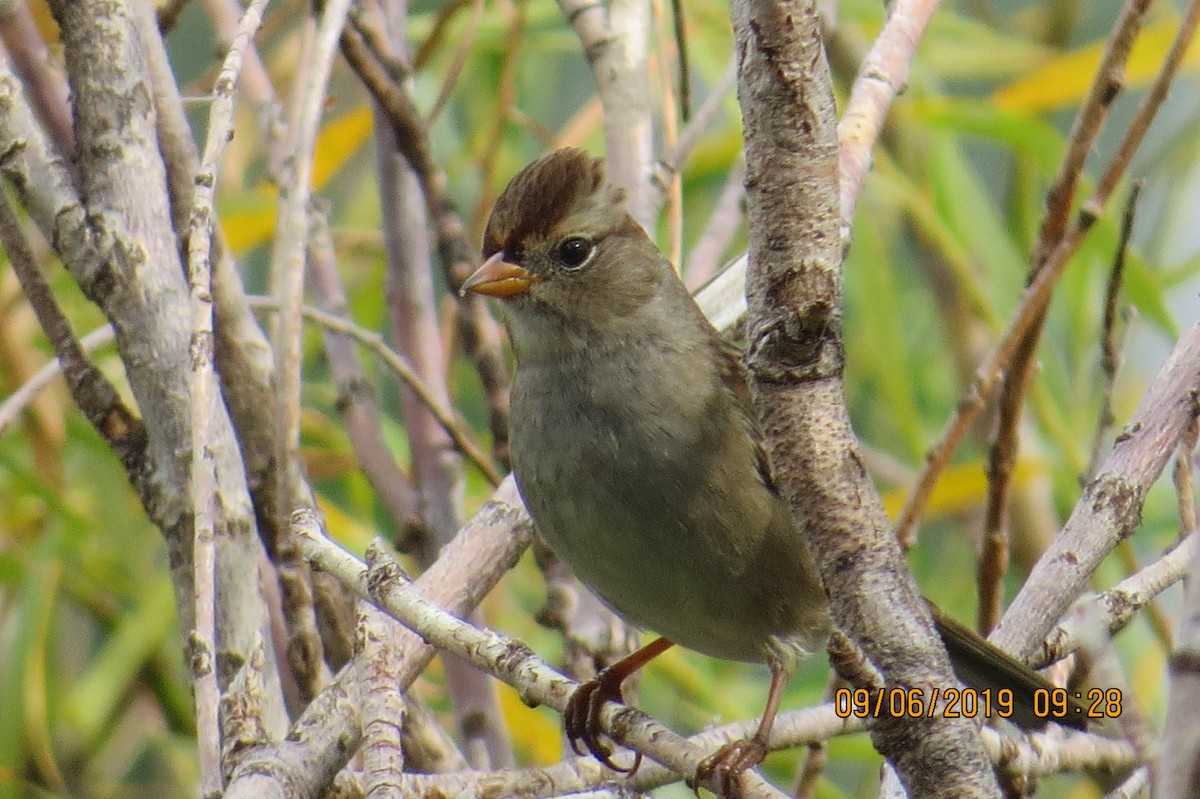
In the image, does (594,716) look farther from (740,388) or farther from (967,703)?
(967,703)

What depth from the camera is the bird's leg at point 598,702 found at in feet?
7.87

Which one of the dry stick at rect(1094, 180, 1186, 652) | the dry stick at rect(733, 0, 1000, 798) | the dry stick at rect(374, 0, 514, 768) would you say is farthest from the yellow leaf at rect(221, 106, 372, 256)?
the dry stick at rect(733, 0, 1000, 798)

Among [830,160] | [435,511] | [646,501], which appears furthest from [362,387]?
[830,160]

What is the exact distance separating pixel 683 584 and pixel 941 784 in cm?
115

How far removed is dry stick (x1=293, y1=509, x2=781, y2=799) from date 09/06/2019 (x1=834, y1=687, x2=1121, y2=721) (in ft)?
0.77

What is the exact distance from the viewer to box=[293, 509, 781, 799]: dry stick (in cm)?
178

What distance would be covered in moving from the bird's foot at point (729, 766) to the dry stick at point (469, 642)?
0.02 meters

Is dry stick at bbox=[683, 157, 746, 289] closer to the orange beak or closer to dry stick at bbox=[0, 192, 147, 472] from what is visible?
the orange beak

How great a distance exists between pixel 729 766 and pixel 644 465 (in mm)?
674

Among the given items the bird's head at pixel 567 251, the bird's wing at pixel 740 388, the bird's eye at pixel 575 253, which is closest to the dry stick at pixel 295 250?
the bird's head at pixel 567 251

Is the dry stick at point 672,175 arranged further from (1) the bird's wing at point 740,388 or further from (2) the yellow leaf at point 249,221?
(2) the yellow leaf at point 249,221

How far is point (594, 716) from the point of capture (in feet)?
8.04

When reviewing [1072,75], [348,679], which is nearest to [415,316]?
[348,679]

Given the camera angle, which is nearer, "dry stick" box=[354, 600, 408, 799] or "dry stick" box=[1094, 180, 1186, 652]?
"dry stick" box=[354, 600, 408, 799]
